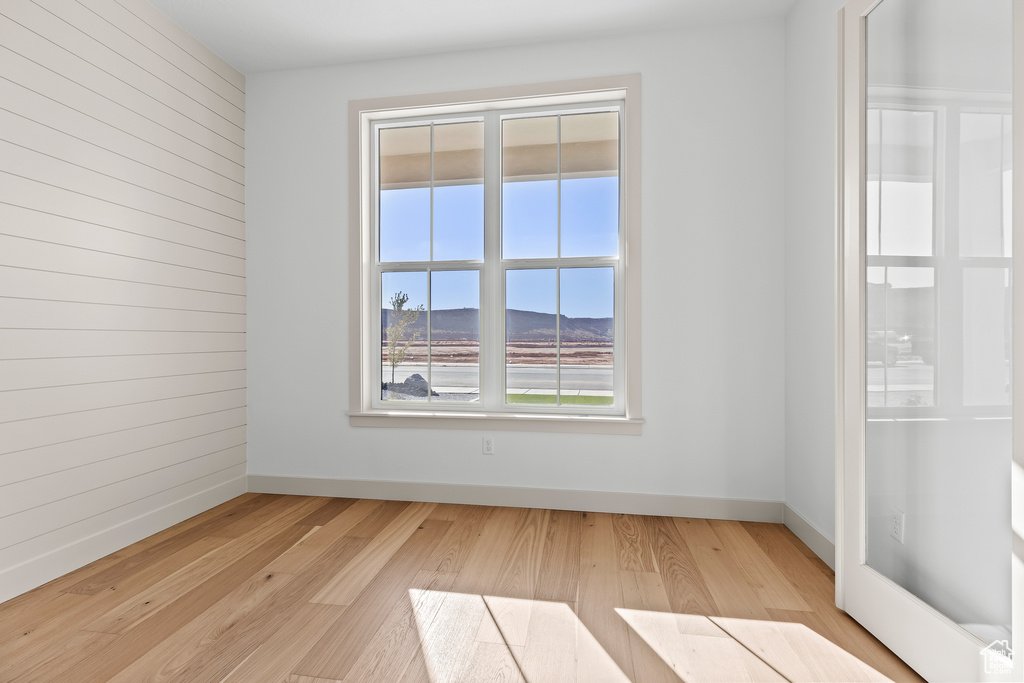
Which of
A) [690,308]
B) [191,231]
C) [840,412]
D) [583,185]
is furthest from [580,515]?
[191,231]

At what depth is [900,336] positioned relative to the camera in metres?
1.68

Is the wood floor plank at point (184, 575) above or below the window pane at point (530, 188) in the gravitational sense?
below

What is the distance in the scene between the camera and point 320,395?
10.9 feet

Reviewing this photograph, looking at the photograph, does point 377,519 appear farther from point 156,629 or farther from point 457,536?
point 156,629

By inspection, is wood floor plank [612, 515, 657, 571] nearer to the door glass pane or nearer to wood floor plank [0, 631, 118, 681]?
the door glass pane

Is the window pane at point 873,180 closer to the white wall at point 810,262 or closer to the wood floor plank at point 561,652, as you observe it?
the white wall at point 810,262

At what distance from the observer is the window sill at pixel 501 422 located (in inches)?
118

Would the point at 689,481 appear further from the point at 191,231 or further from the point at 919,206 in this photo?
the point at 191,231

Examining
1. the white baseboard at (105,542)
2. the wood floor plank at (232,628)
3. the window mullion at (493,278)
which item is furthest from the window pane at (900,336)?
the white baseboard at (105,542)

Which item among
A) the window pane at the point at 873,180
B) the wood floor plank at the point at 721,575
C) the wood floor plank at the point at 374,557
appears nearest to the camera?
the window pane at the point at 873,180

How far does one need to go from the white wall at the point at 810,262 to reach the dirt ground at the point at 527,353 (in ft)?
3.42

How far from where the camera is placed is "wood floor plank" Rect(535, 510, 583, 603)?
2.07m

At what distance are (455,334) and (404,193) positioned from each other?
99 centimetres

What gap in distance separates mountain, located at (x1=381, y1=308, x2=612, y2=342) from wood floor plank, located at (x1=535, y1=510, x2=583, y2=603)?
3.46ft
